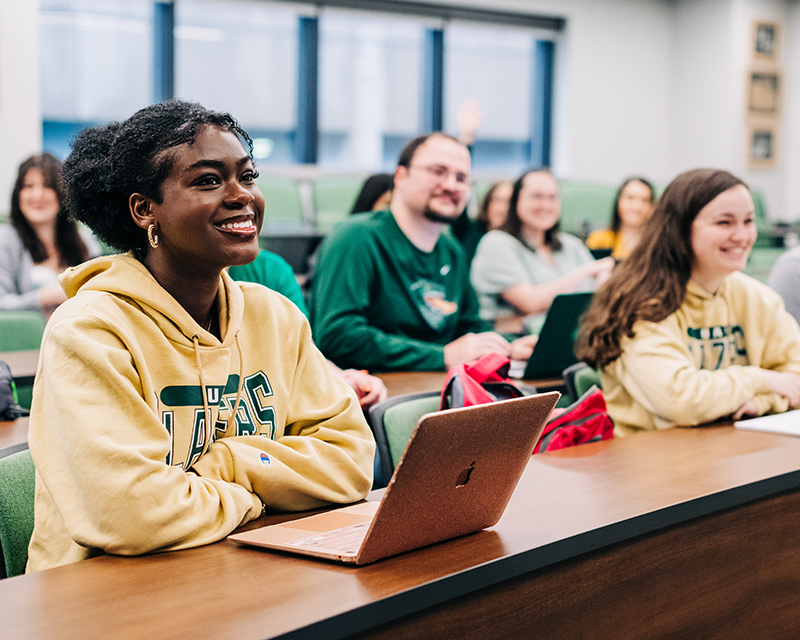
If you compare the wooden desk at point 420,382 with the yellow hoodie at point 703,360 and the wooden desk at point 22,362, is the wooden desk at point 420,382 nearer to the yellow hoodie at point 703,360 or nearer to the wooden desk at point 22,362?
the yellow hoodie at point 703,360

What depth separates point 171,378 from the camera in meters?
1.18

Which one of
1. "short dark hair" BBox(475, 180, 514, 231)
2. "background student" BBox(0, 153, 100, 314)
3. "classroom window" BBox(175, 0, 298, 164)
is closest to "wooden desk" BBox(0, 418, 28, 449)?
"background student" BBox(0, 153, 100, 314)

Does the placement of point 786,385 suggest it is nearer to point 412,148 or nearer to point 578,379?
point 578,379

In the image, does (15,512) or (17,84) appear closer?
(15,512)

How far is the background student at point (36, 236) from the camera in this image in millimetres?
3498

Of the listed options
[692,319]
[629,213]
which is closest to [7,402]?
[692,319]

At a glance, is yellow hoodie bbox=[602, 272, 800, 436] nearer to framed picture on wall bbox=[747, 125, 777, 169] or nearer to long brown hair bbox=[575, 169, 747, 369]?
long brown hair bbox=[575, 169, 747, 369]

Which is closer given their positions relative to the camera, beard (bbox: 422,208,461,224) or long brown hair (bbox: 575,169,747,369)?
long brown hair (bbox: 575,169,747,369)

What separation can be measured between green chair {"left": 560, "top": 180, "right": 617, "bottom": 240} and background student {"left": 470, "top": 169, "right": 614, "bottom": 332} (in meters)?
3.21

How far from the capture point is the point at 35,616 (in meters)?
0.85

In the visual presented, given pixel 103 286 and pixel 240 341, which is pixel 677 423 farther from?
pixel 103 286

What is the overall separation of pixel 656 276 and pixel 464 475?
1234mm

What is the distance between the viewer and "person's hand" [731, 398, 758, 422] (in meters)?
1.91

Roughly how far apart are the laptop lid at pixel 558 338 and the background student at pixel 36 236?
210 cm
